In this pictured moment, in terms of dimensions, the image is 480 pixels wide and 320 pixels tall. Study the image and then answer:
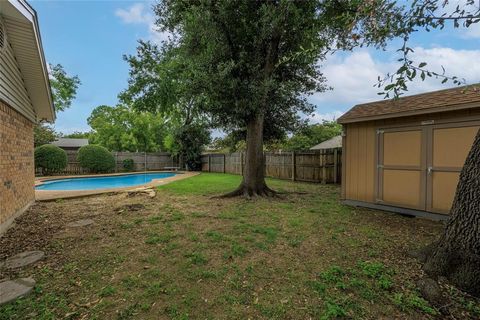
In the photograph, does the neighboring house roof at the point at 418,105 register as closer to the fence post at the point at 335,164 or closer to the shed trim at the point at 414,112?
the shed trim at the point at 414,112

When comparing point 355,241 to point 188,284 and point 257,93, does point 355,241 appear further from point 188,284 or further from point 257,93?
point 257,93

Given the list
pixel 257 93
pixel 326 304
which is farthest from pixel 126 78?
pixel 326 304

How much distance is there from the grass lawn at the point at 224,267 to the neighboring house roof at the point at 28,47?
3.00 m

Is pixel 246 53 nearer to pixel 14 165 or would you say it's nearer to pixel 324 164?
pixel 14 165

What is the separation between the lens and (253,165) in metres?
8.04

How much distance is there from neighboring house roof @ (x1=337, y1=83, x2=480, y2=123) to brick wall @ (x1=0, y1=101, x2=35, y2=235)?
6.90 m

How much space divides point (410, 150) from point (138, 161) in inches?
749

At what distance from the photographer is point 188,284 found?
9.11ft

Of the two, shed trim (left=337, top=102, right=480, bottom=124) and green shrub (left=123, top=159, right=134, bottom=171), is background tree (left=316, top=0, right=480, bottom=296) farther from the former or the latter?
green shrub (left=123, top=159, right=134, bottom=171)

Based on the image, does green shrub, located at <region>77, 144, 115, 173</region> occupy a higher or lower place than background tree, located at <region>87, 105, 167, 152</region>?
lower

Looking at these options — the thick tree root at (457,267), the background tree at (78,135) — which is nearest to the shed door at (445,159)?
the thick tree root at (457,267)

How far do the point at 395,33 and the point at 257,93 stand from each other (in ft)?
13.6

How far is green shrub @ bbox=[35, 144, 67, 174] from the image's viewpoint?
592 inches

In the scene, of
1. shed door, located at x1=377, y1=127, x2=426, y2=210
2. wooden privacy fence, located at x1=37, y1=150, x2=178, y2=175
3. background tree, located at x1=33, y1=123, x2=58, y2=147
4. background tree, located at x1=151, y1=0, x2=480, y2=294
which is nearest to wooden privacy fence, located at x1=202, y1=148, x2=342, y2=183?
background tree, located at x1=151, y1=0, x2=480, y2=294
